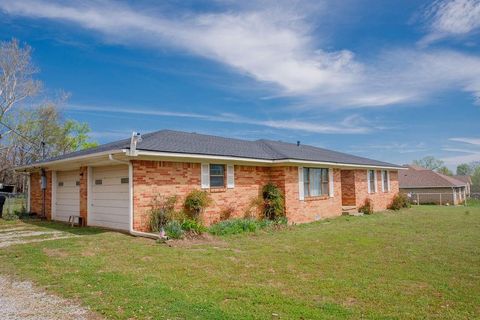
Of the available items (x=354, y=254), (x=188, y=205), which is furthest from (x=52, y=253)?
(x=354, y=254)

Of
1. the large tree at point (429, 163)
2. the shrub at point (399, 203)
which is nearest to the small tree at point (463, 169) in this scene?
the large tree at point (429, 163)

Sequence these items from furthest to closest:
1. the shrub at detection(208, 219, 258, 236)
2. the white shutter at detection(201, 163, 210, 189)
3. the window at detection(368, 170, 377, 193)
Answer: the window at detection(368, 170, 377, 193)
the white shutter at detection(201, 163, 210, 189)
the shrub at detection(208, 219, 258, 236)

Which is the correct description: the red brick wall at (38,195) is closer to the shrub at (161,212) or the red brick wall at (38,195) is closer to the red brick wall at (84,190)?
the red brick wall at (84,190)

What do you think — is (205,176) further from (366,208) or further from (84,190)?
(366,208)

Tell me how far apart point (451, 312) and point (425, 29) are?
1127cm

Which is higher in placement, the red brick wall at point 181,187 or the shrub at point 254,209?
the red brick wall at point 181,187

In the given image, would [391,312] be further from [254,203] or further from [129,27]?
[129,27]

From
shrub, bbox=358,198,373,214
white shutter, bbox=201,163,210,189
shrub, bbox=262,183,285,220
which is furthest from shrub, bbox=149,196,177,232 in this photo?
shrub, bbox=358,198,373,214

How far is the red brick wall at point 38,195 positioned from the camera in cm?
1582

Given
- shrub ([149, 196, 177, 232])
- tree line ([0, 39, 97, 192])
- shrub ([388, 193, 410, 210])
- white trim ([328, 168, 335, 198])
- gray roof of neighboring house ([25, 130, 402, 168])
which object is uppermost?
tree line ([0, 39, 97, 192])

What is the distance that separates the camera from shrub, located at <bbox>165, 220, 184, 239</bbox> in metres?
9.80

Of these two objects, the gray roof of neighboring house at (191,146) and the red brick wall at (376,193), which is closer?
the gray roof of neighboring house at (191,146)

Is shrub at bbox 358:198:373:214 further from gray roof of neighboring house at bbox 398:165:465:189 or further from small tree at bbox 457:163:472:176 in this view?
small tree at bbox 457:163:472:176

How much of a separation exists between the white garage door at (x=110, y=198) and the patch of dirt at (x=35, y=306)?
18.7 ft
